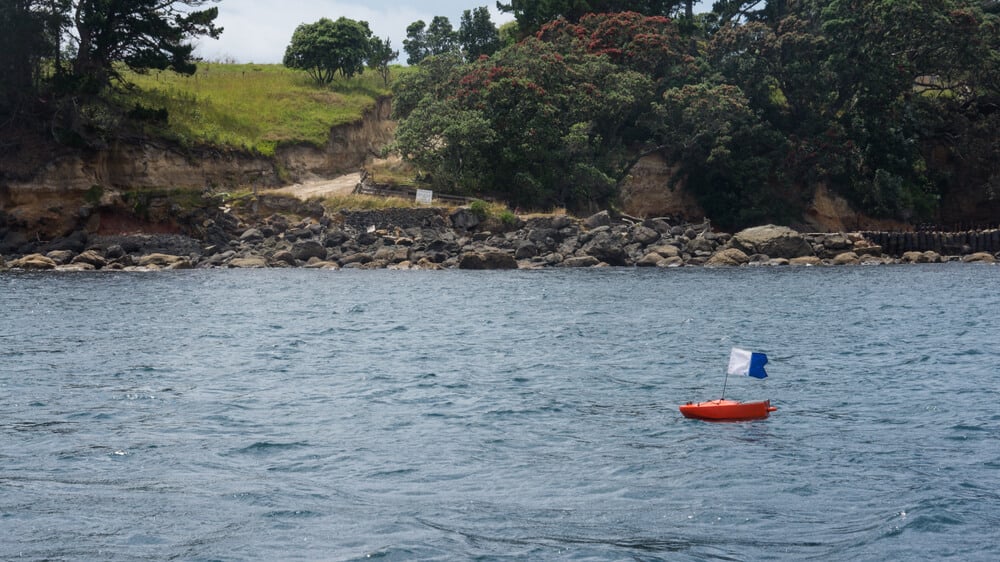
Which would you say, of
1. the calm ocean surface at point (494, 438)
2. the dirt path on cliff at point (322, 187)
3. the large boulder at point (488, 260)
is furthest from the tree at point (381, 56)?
the calm ocean surface at point (494, 438)

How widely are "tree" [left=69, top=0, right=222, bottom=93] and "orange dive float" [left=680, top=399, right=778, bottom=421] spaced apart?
53.1 meters

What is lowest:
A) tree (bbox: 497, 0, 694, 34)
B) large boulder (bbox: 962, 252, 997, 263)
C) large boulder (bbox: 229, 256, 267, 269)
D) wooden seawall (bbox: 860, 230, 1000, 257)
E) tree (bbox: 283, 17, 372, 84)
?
large boulder (bbox: 229, 256, 267, 269)

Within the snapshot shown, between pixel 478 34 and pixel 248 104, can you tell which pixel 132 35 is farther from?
pixel 478 34

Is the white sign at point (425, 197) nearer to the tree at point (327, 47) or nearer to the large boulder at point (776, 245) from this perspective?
the large boulder at point (776, 245)

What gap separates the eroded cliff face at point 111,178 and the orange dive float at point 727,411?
164 feet

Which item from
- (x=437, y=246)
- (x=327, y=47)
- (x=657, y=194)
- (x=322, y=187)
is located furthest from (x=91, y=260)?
(x=657, y=194)

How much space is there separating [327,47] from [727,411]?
72.9 m

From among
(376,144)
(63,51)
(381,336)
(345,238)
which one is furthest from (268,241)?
(381,336)

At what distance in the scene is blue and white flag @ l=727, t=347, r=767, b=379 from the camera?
1728 centimetres

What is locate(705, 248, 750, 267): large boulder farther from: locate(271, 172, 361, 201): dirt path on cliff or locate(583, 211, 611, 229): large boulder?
locate(271, 172, 361, 201): dirt path on cliff

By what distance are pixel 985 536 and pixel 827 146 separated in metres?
62.6

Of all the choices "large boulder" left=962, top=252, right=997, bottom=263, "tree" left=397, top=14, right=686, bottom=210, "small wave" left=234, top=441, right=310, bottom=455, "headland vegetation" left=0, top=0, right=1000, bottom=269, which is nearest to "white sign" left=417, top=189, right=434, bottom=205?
"headland vegetation" left=0, top=0, right=1000, bottom=269

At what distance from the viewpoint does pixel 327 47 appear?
8462cm

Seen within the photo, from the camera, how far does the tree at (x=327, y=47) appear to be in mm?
84625
